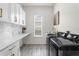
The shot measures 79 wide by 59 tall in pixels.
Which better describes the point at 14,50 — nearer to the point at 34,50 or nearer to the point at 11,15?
the point at 34,50

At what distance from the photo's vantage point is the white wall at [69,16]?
1.49m

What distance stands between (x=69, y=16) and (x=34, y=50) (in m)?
0.62

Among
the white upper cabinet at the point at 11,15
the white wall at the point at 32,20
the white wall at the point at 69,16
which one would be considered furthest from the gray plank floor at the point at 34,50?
the white upper cabinet at the point at 11,15

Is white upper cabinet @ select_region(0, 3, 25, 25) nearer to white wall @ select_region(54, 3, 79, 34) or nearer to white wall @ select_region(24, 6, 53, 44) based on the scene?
white wall @ select_region(24, 6, 53, 44)

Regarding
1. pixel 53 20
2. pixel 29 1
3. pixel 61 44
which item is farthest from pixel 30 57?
pixel 29 1

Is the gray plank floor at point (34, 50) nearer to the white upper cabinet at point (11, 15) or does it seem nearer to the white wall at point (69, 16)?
the white wall at point (69, 16)

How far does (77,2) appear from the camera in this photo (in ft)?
4.60

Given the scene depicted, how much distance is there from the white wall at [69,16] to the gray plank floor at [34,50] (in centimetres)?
34

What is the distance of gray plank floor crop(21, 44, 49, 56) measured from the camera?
5.25 ft

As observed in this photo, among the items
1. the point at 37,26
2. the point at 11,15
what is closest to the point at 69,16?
the point at 37,26

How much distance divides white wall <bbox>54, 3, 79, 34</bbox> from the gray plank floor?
0.34 metres

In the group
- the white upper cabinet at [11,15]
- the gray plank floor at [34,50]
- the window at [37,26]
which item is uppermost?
the white upper cabinet at [11,15]

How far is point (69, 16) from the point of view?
5.14 ft

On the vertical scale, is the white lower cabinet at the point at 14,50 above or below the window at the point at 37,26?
below
